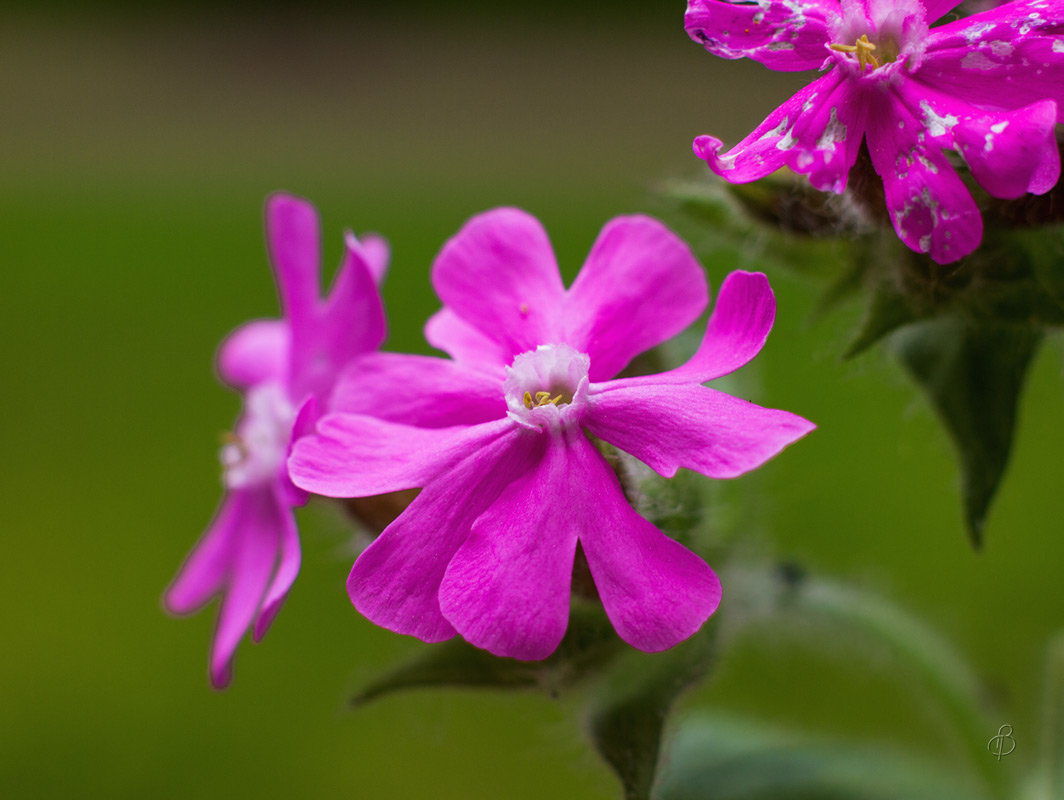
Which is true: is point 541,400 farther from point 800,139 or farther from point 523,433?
point 800,139

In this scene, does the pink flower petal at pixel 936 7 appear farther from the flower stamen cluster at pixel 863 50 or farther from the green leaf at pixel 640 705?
the green leaf at pixel 640 705

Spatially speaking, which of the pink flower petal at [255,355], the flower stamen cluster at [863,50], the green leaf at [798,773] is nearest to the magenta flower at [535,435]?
the flower stamen cluster at [863,50]

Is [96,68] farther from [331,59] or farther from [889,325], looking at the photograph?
[889,325]

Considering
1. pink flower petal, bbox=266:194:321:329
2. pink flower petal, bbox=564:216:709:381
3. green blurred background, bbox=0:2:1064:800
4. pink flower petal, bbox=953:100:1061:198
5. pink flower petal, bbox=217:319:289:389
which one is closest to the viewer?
pink flower petal, bbox=953:100:1061:198

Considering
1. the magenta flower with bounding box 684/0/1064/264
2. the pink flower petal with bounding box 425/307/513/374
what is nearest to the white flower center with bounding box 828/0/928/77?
the magenta flower with bounding box 684/0/1064/264

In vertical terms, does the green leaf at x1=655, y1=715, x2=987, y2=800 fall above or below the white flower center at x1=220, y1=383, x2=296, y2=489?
below

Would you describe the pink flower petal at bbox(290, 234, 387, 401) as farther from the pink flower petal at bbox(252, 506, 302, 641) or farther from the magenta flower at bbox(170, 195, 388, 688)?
the pink flower petal at bbox(252, 506, 302, 641)
